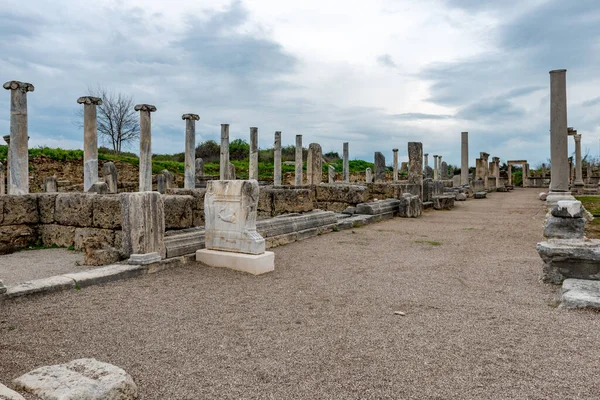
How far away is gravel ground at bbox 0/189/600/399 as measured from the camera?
2.68 meters

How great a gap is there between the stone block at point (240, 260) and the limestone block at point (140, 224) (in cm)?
70

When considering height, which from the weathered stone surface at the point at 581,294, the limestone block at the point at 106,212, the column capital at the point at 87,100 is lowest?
the weathered stone surface at the point at 581,294

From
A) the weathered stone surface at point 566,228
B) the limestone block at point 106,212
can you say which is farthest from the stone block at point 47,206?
the weathered stone surface at point 566,228

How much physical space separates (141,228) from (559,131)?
43.2 feet

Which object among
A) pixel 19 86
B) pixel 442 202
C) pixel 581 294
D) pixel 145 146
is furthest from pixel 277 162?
pixel 581 294

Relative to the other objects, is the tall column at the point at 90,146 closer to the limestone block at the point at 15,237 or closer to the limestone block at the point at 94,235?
the limestone block at the point at 15,237

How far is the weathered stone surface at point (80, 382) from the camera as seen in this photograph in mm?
2344

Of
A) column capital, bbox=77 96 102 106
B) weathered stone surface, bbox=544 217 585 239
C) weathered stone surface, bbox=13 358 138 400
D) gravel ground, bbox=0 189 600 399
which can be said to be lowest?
gravel ground, bbox=0 189 600 399

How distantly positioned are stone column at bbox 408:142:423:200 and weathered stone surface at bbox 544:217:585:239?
32.2 ft

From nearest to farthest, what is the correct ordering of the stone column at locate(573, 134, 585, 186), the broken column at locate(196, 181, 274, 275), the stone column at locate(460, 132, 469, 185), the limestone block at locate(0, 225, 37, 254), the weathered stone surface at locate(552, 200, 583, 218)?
1. the broken column at locate(196, 181, 274, 275)
2. the weathered stone surface at locate(552, 200, 583, 218)
3. the limestone block at locate(0, 225, 37, 254)
4. the stone column at locate(573, 134, 585, 186)
5. the stone column at locate(460, 132, 469, 185)

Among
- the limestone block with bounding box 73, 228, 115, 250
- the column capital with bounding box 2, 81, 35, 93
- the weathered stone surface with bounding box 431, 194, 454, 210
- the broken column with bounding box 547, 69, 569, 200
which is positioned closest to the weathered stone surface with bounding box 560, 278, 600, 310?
the limestone block with bounding box 73, 228, 115, 250

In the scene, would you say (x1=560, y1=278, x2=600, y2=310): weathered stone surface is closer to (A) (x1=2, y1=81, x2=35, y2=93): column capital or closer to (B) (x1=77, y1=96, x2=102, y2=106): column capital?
(B) (x1=77, y1=96, x2=102, y2=106): column capital

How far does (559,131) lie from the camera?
13469mm

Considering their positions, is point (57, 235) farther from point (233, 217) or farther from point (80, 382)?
point (80, 382)
